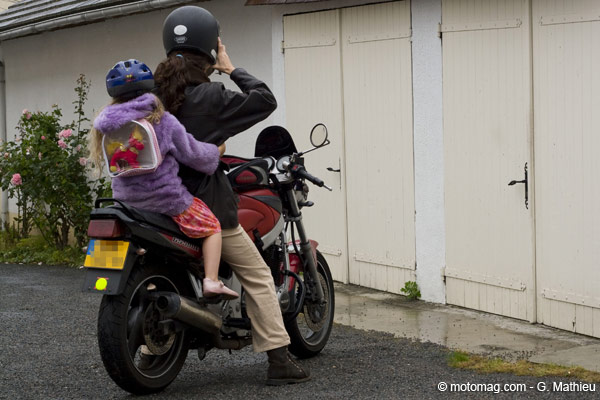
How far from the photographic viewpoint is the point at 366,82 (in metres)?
8.91

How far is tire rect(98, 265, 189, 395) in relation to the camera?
501cm

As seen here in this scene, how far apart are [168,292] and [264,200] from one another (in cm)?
87

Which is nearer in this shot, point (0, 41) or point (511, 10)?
point (511, 10)

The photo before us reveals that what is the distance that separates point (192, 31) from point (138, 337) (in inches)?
64.3

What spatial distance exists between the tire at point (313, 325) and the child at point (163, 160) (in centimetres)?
99

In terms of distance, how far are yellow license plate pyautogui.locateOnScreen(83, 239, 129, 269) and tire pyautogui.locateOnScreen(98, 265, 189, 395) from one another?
0.12 m

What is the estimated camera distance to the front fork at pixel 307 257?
6051 mm

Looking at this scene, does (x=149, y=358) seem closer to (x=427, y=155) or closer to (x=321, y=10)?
(x=427, y=155)

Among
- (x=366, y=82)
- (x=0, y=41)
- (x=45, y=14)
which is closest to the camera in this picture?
(x=366, y=82)

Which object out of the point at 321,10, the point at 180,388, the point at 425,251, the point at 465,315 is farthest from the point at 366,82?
the point at 180,388

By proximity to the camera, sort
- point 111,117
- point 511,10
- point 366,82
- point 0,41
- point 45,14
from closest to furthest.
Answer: point 111,117 → point 511,10 → point 366,82 → point 45,14 → point 0,41

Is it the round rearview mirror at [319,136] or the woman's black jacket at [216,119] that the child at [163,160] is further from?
the round rearview mirror at [319,136]

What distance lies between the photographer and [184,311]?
17.0ft

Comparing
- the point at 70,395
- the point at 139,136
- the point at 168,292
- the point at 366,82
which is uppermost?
the point at 366,82
